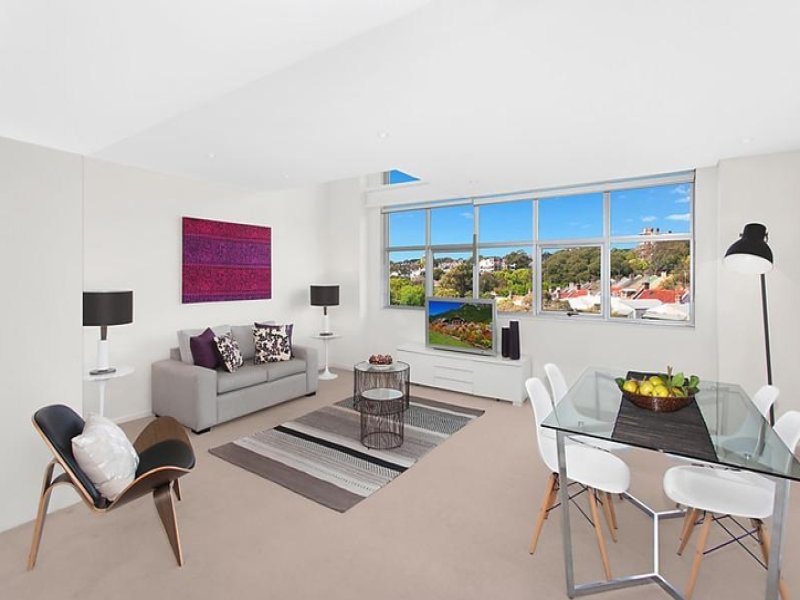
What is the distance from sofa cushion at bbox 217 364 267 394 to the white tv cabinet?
1.97 meters

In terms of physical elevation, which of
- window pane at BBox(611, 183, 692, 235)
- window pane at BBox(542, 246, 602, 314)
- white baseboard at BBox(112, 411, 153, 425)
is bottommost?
white baseboard at BBox(112, 411, 153, 425)

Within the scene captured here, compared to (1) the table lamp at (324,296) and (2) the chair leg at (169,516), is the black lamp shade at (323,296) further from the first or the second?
(2) the chair leg at (169,516)

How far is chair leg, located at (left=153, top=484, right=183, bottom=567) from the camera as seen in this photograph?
211 cm

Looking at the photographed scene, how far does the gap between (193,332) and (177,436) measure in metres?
2.01

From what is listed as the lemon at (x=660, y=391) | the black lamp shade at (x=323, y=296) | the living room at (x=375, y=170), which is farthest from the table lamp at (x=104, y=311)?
the lemon at (x=660, y=391)

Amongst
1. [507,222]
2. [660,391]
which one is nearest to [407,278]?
[507,222]

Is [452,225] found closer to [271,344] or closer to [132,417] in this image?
[271,344]

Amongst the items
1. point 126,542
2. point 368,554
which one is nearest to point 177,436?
→ point 126,542

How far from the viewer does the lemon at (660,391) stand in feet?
7.19

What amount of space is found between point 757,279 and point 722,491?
2599 mm

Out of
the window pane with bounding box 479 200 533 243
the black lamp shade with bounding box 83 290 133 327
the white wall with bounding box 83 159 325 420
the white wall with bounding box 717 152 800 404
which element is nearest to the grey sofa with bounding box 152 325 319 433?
the white wall with bounding box 83 159 325 420

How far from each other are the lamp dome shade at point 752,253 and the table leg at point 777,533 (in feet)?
6.44

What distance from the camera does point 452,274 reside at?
19.5ft

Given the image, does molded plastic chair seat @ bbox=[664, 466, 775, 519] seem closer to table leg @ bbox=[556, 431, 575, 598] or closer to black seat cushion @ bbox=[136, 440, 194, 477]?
table leg @ bbox=[556, 431, 575, 598]
